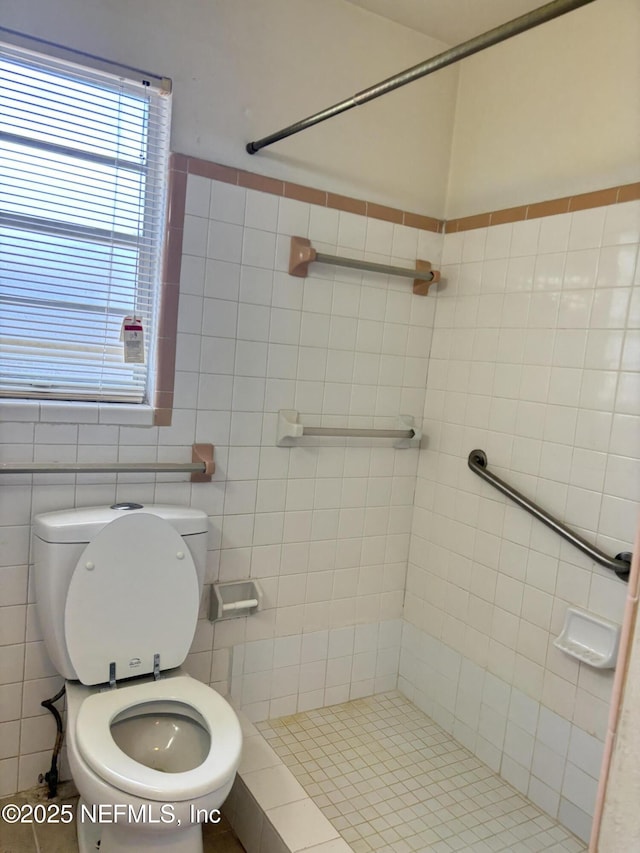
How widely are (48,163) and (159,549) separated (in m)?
1.14

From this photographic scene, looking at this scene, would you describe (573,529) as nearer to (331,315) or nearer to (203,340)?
(331,315)

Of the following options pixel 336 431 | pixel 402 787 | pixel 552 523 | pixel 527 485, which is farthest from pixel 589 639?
pixel 336 431

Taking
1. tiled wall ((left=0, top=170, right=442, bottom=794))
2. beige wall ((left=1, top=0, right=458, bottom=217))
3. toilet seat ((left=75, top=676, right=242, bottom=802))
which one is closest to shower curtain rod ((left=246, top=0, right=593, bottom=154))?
beige wall ((left=1, top=0, right=458, bottom=217))

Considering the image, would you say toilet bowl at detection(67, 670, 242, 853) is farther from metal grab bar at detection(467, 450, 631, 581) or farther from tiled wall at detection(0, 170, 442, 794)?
metal grab bar at detection(467, 450, 631, 581)

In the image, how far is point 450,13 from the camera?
2.05 m

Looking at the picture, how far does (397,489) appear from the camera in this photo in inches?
96.3

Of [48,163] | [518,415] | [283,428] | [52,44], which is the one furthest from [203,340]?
[518,415]

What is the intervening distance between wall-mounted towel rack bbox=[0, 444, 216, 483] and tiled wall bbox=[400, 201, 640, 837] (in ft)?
3.05

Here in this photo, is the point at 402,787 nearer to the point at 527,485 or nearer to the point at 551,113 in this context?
the point at 527,485

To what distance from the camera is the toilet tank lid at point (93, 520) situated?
1.64 metres

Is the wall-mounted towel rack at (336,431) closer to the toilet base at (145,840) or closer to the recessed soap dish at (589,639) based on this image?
the recessed soap dish at (589,639)

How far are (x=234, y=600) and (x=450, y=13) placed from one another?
2.12 metres

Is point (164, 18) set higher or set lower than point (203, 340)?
higher

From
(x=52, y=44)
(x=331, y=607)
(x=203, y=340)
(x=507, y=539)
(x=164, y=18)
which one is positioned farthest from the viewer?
(x=331, y=607)
